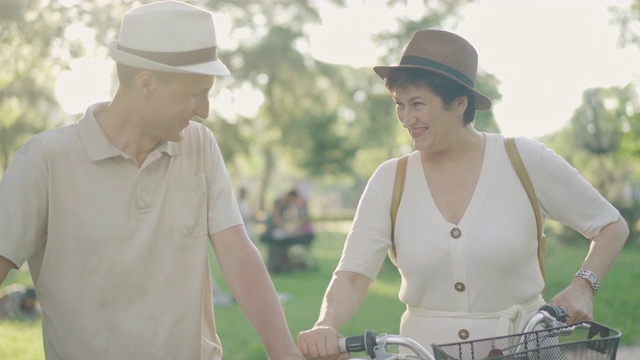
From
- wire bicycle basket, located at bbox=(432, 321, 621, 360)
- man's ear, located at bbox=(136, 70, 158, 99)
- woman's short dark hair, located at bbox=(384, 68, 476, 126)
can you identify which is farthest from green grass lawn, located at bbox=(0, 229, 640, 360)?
wire bicycle basket, located at bbox=(432, 321, 621, 360)

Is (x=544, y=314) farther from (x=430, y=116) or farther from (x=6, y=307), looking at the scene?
(x=6, y=307)

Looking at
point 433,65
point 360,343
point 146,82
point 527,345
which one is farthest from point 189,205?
point 527,345

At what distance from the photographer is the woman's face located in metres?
3.68

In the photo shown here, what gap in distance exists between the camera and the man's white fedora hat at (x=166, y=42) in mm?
3139

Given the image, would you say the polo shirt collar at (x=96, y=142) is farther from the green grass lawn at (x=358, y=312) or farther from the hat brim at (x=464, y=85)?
the green grass lawn at (x=358, y=312)

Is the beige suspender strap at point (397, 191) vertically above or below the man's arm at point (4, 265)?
above

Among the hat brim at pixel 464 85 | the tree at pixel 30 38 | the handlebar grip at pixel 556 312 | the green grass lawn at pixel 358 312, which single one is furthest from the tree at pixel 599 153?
the handlebar grip at pixel 556 312

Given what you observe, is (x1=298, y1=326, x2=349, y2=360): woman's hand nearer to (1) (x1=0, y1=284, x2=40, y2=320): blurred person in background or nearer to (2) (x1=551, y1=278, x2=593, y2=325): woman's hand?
(2) (x1=551, y1=278, x2=593, y2=325): woman's hand

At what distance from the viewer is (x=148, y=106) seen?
3.20 m

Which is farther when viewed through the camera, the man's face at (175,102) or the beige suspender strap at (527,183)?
the beige suspender strap at (527,183)

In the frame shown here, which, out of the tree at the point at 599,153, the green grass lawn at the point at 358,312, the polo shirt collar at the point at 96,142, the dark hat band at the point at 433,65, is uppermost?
the dark hat band at the point at 433,65

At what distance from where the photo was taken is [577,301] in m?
3.45

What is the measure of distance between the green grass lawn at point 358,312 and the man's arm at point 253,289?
18.9 feet

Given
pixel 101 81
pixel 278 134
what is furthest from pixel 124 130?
pixel 278 134
